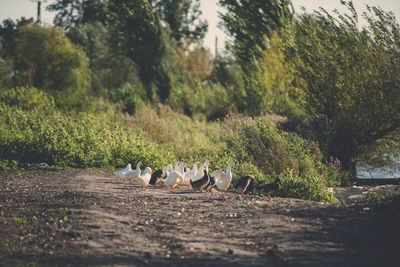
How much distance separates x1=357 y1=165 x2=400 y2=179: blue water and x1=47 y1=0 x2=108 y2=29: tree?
41875mm

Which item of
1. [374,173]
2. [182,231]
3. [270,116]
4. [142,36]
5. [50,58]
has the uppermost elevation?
[142,36]

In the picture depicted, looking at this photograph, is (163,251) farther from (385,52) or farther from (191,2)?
(191,2)

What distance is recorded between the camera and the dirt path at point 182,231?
4480mm

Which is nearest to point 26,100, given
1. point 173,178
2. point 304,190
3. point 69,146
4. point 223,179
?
point 69,146

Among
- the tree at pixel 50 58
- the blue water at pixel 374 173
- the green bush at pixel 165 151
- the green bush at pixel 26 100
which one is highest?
the tree at pixel 50 58

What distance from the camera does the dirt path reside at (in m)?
4.48

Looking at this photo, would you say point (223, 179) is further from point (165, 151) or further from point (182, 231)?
point (165, 151)

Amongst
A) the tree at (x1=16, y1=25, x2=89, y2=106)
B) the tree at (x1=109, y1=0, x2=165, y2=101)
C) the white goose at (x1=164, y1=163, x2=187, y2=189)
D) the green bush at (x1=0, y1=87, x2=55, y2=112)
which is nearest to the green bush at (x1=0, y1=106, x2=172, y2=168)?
the white goose at (x1=164, y1=163, x2=187, y2=189)

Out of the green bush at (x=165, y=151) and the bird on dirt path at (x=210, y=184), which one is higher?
the green bush at (x=165, y=151)

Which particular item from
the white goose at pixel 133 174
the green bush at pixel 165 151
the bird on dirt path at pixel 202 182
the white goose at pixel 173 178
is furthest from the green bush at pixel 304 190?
the white goose at pixel 133 174

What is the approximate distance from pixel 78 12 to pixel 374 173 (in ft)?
149

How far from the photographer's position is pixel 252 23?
73.7 ft

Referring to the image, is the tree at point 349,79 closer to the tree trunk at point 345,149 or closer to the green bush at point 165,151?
the tree trunk at point 345,149

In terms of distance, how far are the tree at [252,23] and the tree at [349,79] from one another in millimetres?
6070
